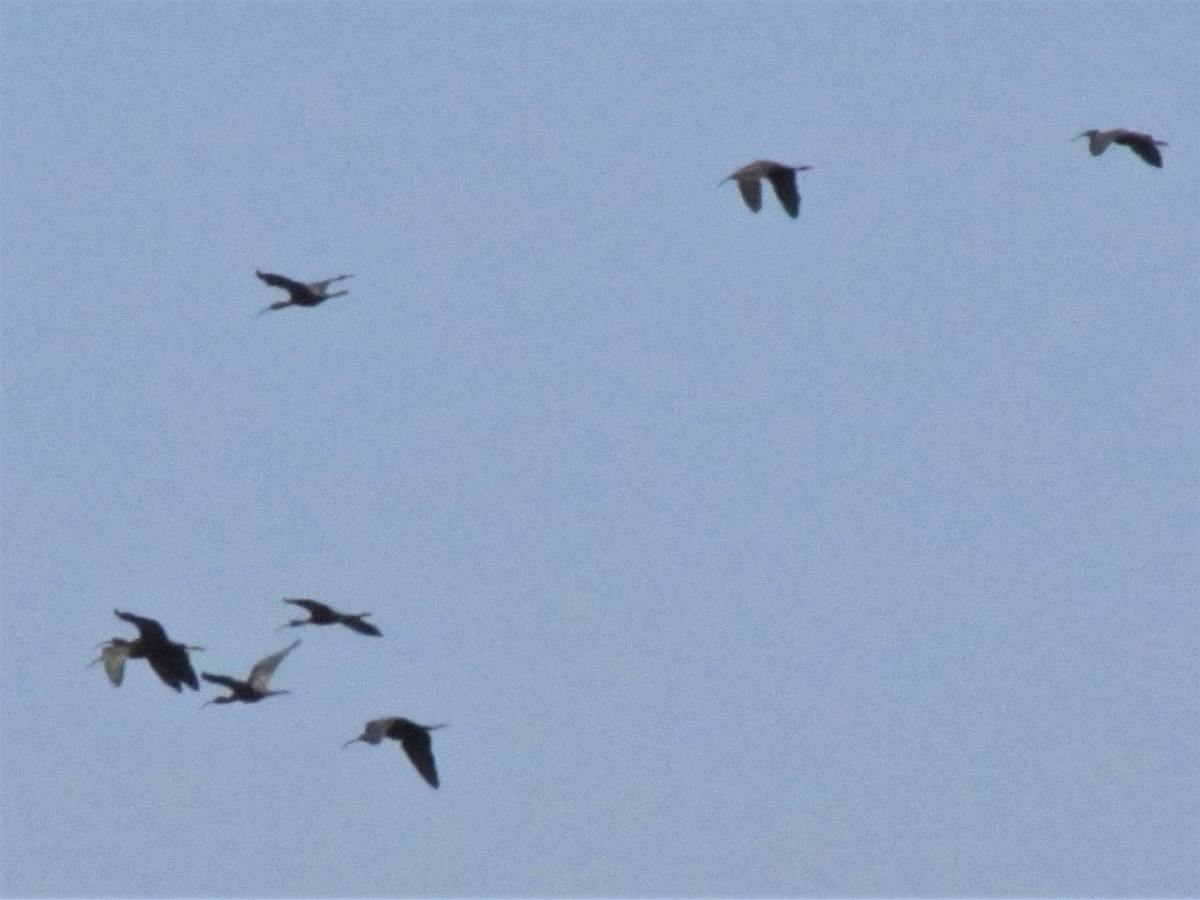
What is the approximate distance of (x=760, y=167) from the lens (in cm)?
4266

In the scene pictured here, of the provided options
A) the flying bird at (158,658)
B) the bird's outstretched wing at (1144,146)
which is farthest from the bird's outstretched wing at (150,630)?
the bird's outstretched wing at (1144,146)

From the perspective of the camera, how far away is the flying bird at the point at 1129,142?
43156mm

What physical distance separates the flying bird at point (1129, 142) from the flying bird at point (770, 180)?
110 inches

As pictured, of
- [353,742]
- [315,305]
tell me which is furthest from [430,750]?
[315,305]

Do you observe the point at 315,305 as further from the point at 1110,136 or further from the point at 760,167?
the point at 1110,136

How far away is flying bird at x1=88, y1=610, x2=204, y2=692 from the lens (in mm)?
41219

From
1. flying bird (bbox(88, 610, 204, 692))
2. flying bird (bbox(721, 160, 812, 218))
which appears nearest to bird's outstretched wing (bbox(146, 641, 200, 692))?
flying bird (bbox(88, 610, 204, 692))

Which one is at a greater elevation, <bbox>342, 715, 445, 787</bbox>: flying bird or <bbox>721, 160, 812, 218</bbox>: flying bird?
<bbox>721, 160, 812, 218</bbox>: flying bird

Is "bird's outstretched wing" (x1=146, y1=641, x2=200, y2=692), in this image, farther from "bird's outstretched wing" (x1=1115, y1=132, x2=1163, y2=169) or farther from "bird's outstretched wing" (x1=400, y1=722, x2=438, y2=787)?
"bird's outstretched wing" (x1=1115, y1=132, x2=1163, y2=169)

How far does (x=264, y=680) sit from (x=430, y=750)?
2.57 metres

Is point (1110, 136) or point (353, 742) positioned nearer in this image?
point (353, 742)

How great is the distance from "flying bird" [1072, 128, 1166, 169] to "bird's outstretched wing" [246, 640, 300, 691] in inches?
336

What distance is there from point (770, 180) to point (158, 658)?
6938 mm

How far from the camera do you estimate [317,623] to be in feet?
139
